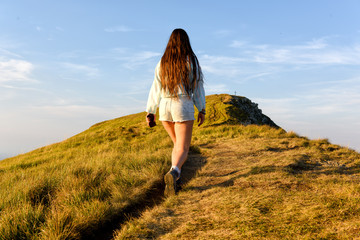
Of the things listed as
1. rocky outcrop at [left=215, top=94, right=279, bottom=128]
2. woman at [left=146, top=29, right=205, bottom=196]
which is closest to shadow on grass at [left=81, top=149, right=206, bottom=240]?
woman at [left=146, top=29, right=205, bottom=196]

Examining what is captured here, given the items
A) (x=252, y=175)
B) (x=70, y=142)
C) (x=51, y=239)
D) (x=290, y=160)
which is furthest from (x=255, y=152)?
(x=70, y=142)

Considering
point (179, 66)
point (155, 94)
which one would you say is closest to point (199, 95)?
point (179, 66)

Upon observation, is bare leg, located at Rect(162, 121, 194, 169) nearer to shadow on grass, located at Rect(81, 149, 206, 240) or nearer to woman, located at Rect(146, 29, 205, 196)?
woman, located at Rect(146, 29, 205, 196)

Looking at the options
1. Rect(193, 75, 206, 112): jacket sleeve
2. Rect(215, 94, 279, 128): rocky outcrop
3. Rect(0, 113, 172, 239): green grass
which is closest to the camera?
Rect(0, 113, 172, 239): green grass

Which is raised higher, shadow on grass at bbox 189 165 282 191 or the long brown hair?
the long brown hair

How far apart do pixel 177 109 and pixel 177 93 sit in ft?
0.84

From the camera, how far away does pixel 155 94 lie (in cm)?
441

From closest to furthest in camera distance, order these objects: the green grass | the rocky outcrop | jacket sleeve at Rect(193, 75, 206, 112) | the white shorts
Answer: the green grass, the white shorts, jacket sleeve at Rect(193, 75, 206, 112), the rocky outcrop

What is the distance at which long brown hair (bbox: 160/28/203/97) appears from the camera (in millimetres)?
4191

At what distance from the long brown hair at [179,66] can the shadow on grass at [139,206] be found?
5.54ft

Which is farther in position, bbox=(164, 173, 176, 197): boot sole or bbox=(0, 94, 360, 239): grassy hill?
bbox=(164, 173, 176, 197): boot sole

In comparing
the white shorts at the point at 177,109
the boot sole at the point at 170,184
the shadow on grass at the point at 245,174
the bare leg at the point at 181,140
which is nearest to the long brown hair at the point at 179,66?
the white shorts at the point at 177,109

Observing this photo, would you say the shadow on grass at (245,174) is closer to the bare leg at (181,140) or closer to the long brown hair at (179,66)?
the bare leg at (181,140)

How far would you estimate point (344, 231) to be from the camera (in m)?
2.66
